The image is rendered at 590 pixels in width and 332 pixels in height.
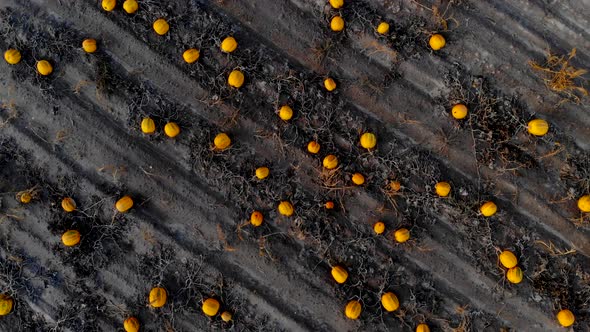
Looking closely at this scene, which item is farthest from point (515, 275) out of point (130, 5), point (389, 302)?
point (130, 5)

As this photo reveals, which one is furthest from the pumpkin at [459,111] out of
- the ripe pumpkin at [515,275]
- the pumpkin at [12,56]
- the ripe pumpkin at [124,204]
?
the pumpkin at [12,56]

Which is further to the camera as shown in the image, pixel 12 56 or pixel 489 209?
Result: pixel 12 56

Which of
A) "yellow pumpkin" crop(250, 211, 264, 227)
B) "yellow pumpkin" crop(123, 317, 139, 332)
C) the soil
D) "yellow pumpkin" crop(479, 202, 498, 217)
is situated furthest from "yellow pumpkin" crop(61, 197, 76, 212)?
"yellow pumpkin" crop(479, 202, 498, 217)

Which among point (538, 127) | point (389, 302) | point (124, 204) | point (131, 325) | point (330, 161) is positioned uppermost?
point (538, 127)

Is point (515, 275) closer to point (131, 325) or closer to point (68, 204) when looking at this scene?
point (131, 325)

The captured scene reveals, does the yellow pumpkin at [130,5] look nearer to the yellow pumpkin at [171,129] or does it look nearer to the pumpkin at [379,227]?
the yellow pumpkin at [171,129]

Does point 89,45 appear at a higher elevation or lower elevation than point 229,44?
lower

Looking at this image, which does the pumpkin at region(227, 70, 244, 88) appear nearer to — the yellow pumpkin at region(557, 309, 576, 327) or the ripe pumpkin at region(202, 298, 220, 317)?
the ripe pumpkin at region(202, 298, 220, 317)
